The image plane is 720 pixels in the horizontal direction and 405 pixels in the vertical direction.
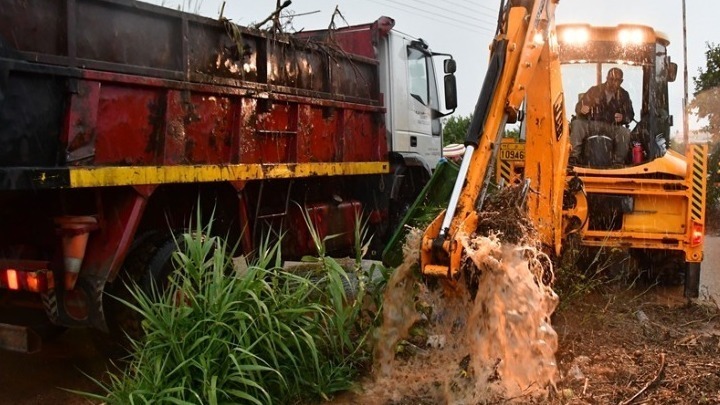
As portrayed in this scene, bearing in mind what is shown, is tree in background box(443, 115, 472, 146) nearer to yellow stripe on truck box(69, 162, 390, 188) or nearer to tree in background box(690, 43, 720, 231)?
tree in background box(690, 43, 720, 231)

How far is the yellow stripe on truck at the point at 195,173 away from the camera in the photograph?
4.35 m

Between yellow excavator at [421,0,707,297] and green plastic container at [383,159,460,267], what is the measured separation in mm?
460

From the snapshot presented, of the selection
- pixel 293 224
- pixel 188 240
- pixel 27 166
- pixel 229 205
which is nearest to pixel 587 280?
pixel 293 224

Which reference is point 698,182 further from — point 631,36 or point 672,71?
point 631,36

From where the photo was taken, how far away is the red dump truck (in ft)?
13.8

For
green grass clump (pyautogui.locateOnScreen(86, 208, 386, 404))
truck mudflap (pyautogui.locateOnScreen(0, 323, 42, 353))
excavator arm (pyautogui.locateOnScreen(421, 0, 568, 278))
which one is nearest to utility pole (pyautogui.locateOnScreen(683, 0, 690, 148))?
excavator arm (pyautogui.locateOnScreen(421, 0, 568, 278))

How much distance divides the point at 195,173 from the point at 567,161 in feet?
8.95

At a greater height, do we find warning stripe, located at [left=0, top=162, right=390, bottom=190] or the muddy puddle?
warning stripe, located at [left=0, top=162, right=390, bottom=190]

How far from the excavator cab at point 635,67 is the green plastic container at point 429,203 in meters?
1.64

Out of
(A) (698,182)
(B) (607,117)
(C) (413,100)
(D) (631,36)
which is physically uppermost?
(D) (631,36)

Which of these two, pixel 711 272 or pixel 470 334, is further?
pixel 711 272

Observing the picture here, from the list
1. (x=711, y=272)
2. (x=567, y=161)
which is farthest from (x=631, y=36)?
(x=711, y=272)

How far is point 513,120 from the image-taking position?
4.53 meters

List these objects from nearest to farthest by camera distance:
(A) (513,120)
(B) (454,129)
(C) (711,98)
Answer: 1. (A) (513,120)
2. (C) (711,98)
3. (B) (454,129)
